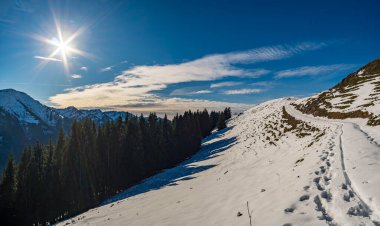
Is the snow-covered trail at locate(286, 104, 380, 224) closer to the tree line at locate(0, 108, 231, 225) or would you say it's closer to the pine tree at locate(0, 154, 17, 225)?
the tree line at locate(0, 108, 231, 225)

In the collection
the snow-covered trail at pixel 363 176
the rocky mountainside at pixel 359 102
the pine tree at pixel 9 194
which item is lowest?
the pine tree at pixel 9 194

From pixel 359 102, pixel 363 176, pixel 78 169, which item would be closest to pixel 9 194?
pixel 78 169

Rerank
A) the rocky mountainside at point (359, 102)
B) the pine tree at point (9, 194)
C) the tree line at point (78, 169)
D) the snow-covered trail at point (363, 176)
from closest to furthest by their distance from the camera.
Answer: the snow-covered trail at point (363, 176) → the rocky mountainside at point (359, 102) → the pine tree at point (9, 194) → the tree line at point (78, 169)

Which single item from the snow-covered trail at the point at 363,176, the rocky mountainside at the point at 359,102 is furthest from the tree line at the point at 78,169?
the rocky mountainside at the point at 359,102

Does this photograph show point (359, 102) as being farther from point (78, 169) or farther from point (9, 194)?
point (9, 194)

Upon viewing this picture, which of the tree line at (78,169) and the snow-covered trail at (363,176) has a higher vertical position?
the snow-covered trail at (363,176)

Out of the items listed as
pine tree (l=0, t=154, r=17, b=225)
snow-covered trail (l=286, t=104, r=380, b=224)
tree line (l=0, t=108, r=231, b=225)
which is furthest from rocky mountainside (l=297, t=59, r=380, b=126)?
pine tree (l=0, t=154, r=17, b=225)

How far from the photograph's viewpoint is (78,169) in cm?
4781

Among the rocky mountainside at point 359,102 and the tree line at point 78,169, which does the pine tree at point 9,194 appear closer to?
the tree line at point 78,169

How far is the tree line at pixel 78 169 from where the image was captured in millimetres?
41188

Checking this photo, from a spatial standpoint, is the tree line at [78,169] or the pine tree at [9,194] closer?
the pine tree at [9,194]

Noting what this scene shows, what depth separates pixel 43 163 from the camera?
4553 cm

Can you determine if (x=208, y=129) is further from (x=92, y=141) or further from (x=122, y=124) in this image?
(x=92, y=141)

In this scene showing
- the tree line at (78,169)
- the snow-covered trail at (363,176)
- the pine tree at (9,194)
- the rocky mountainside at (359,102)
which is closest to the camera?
the snow-covered trail at (363,176)
